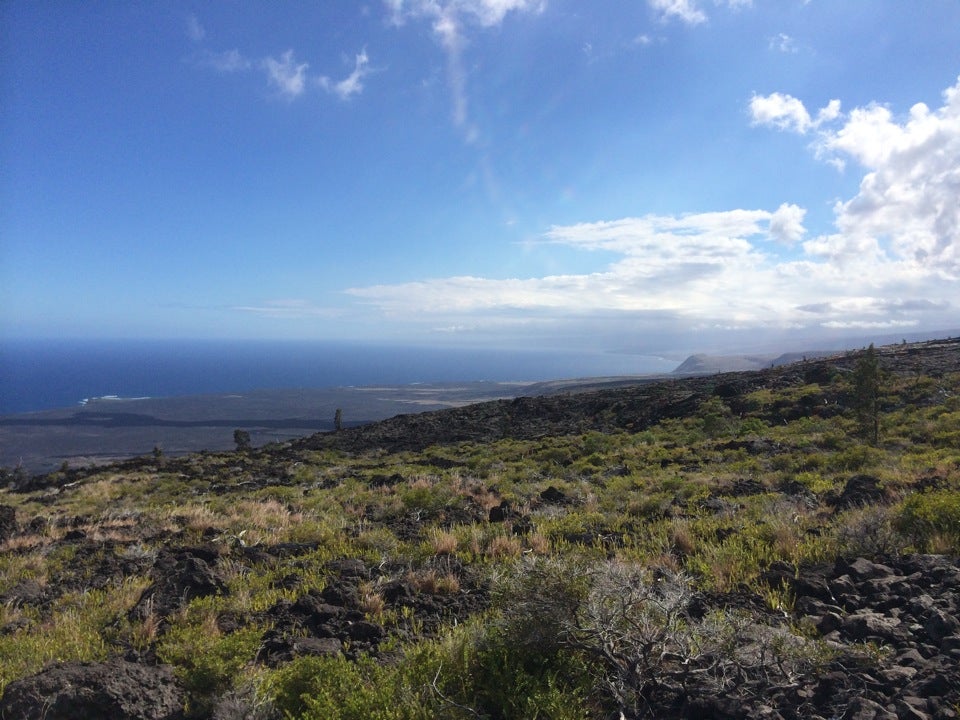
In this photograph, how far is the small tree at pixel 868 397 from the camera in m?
14.3

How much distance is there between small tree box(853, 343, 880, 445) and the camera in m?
14.3

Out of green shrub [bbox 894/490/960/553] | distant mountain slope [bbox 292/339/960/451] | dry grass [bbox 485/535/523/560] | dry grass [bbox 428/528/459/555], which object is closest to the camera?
green shrub [bbox 894/490/960/553]

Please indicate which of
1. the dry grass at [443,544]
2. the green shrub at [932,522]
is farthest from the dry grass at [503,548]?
the green shrub at [932,522]

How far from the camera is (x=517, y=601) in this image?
368 centimetres

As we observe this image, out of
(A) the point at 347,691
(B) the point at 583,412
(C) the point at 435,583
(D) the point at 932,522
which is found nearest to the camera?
(A) the point at 347,691

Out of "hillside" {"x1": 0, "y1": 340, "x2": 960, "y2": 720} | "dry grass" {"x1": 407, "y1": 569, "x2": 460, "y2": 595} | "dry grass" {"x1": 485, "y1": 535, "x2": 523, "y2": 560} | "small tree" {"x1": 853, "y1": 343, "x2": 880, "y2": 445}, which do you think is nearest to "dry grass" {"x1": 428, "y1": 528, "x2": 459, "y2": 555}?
"hillside" {"x1": 0, "y1": 340, "x2": 960, "y2": 720}

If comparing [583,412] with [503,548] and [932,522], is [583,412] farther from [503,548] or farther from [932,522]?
[932,522]

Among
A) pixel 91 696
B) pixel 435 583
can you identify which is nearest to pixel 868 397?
pixel 435 583

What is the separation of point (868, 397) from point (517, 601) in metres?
15.8

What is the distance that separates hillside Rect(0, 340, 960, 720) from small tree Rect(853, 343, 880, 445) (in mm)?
1879

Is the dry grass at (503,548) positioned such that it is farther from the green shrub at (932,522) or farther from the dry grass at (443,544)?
the green shrub at (932,522)

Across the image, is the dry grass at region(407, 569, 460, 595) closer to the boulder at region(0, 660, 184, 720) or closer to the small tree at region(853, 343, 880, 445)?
the boulder at region(0, 660, 184, 720)

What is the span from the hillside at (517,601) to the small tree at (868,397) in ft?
6.17

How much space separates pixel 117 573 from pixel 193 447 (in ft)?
305
